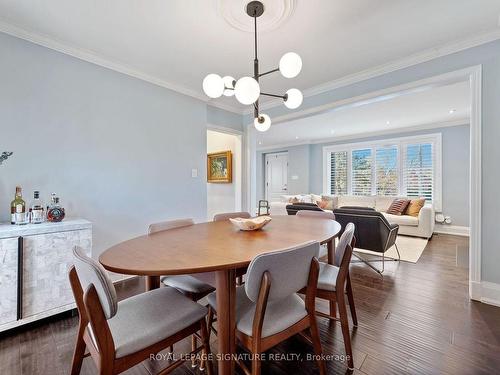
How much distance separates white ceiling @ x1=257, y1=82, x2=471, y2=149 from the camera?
11.9 feet

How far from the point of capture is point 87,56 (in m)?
2.44

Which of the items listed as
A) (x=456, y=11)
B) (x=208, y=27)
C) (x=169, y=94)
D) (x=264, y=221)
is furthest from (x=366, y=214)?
(x=169, y=94)


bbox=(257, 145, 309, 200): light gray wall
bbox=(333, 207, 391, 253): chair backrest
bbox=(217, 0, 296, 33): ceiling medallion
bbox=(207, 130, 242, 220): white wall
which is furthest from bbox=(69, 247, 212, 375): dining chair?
bbox=(257, 145, 309, 200): light gray wall

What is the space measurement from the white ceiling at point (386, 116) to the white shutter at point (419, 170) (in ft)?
1.81

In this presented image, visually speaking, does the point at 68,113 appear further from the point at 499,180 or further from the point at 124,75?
the point at 499,180

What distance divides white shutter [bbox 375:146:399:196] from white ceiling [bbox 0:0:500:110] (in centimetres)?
398

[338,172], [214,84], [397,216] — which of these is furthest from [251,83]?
[338,172]

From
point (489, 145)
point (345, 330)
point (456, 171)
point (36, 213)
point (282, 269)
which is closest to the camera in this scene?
point (282, 269)

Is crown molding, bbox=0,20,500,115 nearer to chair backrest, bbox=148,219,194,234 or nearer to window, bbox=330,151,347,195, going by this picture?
chair backrest, bbox=148,219,194,234

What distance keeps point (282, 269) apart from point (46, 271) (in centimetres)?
197

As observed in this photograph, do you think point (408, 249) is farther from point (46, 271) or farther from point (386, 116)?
point (46, 271)

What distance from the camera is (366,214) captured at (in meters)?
3.04

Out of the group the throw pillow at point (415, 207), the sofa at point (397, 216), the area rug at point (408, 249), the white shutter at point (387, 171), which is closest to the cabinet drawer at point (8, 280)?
the area rug at point (408, 249)

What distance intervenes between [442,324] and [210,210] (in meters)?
4.13
